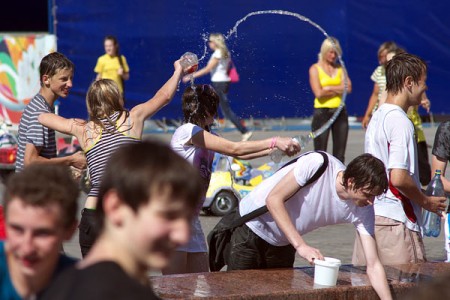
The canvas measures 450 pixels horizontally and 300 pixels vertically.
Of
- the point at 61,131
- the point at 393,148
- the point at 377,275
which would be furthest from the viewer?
the point at 61,131

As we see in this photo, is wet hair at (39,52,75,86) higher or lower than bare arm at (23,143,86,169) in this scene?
higher

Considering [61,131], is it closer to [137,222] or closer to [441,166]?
[441,166]

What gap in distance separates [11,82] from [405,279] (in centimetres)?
1342

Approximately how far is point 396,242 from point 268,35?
11.2m

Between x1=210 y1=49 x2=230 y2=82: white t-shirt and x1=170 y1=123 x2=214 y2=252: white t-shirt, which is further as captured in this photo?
x1=210 y1=49 x2=230 y2=82: white t-shirt

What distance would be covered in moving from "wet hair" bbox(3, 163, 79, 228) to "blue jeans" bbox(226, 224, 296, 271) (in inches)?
117

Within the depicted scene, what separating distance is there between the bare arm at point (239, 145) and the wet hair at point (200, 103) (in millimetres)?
196

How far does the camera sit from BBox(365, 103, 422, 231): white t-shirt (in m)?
5.46

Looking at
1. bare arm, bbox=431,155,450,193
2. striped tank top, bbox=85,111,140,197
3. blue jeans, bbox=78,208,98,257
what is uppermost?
striped tank top, bbox=85,111,140,197

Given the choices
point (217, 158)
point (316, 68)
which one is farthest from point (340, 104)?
point (217, 158)

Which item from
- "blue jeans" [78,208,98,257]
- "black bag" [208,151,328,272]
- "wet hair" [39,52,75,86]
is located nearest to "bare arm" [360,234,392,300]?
"black bag" [208,151,328,272]

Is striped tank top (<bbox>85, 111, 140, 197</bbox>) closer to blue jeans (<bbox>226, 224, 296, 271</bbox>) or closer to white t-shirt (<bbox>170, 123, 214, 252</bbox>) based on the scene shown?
white t-shirt (<bbox>170, 123, 214, 252</bbox>)

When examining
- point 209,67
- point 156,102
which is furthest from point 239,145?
point 209,67

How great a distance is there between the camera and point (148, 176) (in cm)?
217
